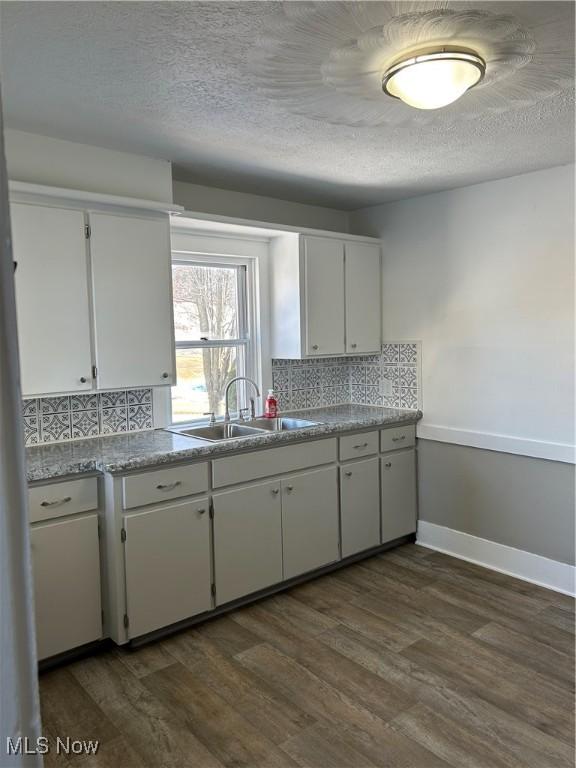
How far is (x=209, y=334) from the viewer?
11.7ft

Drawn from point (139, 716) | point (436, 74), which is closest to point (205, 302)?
point (436, 74)

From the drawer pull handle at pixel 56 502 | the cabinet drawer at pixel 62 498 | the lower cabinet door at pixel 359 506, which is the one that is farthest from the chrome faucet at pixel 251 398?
the drawer pull handle at pixel 56 502

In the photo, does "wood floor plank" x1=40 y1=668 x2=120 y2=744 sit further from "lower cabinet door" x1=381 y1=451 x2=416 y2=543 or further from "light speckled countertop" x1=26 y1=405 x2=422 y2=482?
"lower cabinet door" x1=381 y1=451 x2=416 y2=543

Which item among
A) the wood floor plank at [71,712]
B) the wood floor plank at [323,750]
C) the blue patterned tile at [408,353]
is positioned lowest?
the wood floor plank at [323,750]

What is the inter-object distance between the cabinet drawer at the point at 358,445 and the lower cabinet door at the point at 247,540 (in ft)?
1.79

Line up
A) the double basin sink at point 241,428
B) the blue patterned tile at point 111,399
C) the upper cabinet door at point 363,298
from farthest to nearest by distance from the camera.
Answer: the upper cabinet door at point 363,298 → the double basin sink at point 241,428 → the blue patterned tile at point 111,399

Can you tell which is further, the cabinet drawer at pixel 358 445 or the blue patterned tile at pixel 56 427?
the cabinet drawer at pixel 358 445

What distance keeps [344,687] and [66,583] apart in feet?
4.15

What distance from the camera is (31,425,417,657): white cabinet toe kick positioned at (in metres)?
2.51

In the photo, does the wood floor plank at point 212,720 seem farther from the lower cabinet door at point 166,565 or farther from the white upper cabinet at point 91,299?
the white upper cabinet at point 91,299

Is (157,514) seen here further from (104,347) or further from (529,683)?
(529,683)

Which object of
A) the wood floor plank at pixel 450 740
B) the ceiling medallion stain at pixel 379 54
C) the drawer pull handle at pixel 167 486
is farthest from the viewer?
the drawer pull handle at pixel 167 486

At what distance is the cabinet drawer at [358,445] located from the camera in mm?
3447

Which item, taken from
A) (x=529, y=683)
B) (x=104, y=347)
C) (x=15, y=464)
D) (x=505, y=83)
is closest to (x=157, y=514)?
(x=104, y=347)
